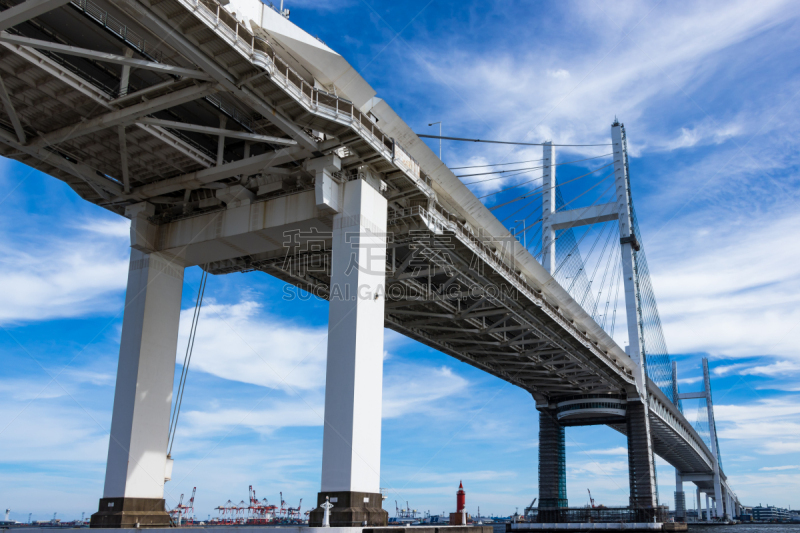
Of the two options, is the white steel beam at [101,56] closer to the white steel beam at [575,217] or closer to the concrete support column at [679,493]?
the white steel beam at [575,217]

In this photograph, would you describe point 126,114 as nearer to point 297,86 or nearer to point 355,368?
point 297,86

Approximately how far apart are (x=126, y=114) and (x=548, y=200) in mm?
52047

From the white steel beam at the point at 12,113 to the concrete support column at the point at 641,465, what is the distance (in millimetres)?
56966

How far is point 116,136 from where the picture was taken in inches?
854

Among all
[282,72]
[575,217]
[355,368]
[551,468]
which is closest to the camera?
[282,72]

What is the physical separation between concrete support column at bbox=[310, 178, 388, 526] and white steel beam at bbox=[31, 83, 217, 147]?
5.79m

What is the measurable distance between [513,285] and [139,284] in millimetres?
19671

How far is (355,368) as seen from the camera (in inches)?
761

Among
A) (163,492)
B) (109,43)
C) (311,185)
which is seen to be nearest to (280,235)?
(311,185)

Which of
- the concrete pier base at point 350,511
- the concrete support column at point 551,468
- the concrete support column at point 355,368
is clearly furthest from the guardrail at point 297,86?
the concrete support column at point 551,468

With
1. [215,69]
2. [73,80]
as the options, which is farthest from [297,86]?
[73,80]

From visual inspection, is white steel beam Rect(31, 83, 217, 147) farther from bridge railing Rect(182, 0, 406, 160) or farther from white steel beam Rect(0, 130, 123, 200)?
bridge railing Rect(182, 0, 406, 160)

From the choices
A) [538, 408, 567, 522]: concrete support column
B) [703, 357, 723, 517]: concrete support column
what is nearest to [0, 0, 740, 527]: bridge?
[538, 408, 567, 522]: concrete support column

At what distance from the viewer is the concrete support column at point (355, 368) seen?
18.5 metres
